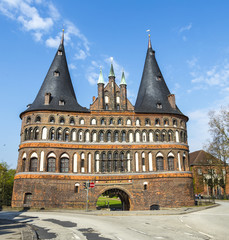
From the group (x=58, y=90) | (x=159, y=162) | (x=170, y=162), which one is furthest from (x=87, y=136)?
(x=170, y=162)

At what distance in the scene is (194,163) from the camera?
56.8 meters

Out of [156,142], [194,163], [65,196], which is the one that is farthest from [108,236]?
[194,163]

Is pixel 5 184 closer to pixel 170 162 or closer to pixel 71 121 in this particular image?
pixel 71 121

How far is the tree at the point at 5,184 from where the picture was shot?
46906mm

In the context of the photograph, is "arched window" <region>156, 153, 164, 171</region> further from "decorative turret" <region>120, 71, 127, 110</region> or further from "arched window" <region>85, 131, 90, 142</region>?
"arched window" <region>85, 131, 90, 142</region>

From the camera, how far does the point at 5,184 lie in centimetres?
4850

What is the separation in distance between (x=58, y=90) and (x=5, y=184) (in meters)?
25.0

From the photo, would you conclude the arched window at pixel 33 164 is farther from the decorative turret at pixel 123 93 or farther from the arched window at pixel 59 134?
the decorative turret at pixel 123 93

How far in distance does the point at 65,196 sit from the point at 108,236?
800 inches

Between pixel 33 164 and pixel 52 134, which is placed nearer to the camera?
pixel 33 164

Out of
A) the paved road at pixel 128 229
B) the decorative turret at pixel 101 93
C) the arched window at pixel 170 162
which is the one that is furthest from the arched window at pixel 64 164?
the paved road at pixel 128 229

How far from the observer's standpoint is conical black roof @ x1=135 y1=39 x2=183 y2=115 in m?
35.3

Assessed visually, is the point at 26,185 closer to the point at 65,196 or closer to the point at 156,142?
the point at 65,196

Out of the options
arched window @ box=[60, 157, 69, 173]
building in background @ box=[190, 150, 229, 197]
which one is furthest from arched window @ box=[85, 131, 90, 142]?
building in background @ box=[190, 150, 229, 197]
